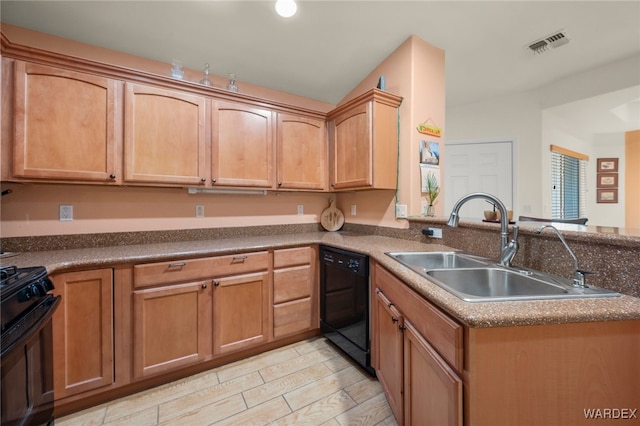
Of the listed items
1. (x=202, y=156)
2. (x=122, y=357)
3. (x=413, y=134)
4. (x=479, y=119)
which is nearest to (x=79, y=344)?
(x=122, y=357)

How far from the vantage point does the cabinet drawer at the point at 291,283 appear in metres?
2.09

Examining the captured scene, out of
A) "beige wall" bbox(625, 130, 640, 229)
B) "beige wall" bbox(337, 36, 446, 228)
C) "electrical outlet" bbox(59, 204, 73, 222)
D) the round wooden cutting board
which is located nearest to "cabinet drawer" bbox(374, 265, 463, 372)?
"beige wall" bbox(337, 36, 446, 228)

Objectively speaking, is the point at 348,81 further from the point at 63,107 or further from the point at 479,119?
the point at 63,107

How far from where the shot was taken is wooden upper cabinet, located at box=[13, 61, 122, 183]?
1544 millimetres

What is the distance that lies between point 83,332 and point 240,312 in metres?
0.89

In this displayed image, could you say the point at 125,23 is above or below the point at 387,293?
above

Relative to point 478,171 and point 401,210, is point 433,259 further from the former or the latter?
point 478,171

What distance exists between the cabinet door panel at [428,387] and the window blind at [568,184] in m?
3.67

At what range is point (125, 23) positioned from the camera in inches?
71.7

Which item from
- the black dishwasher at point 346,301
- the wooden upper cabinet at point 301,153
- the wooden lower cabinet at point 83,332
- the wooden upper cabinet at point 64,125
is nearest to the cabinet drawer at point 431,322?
the black dishwasher at point 346,301

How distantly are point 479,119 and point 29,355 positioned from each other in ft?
14.5

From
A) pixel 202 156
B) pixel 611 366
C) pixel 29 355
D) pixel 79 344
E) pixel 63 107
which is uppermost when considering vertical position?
pixel 63 107

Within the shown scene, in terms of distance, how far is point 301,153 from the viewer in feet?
8.32

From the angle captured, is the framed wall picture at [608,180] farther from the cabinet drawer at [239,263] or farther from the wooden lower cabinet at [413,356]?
the cabinet drawer at [239,263]
